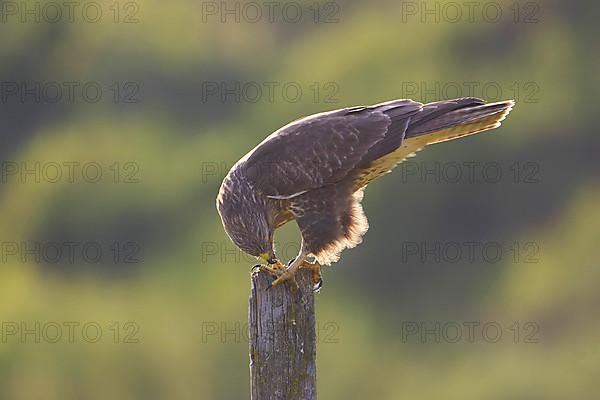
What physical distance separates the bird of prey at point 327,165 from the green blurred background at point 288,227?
465cm

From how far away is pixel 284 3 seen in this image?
16.0m

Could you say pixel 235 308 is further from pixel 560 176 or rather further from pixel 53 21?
pixel 53 21

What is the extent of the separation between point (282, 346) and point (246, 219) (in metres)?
1.39

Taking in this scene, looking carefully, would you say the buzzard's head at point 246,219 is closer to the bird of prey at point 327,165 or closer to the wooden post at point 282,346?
Result: the bird of prey at point 327,165

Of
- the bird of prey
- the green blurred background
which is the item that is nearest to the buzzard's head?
the bird of prey

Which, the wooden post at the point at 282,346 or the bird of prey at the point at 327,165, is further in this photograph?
the bird of prey at the point at 327,165

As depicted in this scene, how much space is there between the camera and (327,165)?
20.6 feet

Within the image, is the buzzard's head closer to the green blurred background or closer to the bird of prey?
the bird of prey

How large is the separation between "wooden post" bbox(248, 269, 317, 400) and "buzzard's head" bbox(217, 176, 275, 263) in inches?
39.6

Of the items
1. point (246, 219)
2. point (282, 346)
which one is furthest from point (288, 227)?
point (282, 346)

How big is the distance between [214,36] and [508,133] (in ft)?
15.1

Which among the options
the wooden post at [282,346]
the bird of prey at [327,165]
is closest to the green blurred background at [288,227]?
the bird of prey at [327,165]

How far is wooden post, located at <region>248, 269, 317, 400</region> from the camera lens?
4746 mm

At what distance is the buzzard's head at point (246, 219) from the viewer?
5.97 metres
